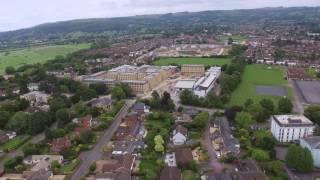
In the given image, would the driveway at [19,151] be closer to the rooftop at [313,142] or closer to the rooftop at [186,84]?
the rooftop at [186,84]

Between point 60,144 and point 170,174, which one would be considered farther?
point 60,144

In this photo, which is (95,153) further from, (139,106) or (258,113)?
(258,113)

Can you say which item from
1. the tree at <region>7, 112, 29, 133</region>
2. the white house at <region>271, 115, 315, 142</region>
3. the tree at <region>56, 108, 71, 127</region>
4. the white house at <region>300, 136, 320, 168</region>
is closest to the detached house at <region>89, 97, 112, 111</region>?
the tree at <region>56, 108, 71, 127</region>

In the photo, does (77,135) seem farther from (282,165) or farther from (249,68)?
(249,68)

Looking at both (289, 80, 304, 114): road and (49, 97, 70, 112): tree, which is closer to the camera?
(49, 97, 70, 112): tree

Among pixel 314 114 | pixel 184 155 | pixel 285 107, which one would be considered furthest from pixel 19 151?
pixel 314 114

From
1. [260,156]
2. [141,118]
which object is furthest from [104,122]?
[260,156]

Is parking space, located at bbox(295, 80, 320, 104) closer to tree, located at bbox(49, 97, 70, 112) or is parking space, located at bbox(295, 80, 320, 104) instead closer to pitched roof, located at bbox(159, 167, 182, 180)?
pitched roof, located at bbox(159, 167, 182, 180)
